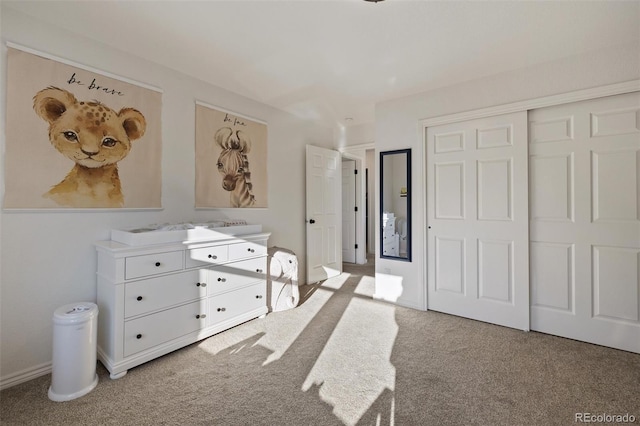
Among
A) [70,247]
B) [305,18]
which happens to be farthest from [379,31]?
[70,247]

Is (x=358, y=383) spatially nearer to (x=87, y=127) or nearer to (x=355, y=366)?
(x=355, y=366)

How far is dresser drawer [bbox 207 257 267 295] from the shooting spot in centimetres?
255

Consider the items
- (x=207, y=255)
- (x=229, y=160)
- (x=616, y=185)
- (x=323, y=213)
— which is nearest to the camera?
(x=616, y=185)

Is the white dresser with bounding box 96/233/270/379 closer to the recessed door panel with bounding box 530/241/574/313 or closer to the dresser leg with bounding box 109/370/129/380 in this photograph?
the dresser leg with bounding box 109/370/129/380

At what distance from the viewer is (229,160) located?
326 centimetres

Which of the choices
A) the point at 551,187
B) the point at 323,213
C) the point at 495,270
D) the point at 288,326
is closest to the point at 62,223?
the point at 288,326

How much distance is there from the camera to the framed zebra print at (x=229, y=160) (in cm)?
302

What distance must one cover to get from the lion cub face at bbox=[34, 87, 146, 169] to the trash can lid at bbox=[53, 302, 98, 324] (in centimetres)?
106

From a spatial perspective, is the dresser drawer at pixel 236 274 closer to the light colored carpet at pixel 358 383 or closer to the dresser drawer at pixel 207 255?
the dresser drawer at pixel 207 255

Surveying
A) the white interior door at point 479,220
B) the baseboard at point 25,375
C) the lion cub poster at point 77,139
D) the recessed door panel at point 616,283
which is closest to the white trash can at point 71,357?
the baseboard at point 25,375

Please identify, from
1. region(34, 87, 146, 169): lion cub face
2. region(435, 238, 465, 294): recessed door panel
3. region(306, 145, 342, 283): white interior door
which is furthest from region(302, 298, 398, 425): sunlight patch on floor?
region(34, 87, 146, 169): lion cub face

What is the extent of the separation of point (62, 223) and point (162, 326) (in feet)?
3.44

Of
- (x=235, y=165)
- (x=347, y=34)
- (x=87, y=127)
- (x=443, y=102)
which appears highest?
(x=347, y=34)

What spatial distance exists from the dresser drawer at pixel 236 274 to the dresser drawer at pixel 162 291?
88 millimetres
